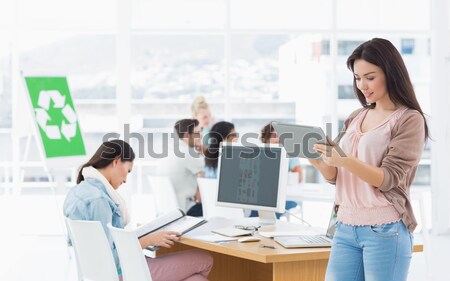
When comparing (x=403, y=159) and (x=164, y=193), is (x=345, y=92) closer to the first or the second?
(x=164, y=193)

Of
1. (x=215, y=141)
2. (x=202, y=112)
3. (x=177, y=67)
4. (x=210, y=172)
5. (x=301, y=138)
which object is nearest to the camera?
(x=301, y=138)

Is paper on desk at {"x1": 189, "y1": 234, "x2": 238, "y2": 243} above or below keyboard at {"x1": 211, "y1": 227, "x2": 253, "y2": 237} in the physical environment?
below

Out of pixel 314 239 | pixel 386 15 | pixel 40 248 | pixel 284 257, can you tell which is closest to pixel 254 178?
pixel 314 239

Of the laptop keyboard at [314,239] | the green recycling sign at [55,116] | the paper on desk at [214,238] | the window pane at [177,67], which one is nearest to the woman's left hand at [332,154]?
the laptop keyboard at [314,239]

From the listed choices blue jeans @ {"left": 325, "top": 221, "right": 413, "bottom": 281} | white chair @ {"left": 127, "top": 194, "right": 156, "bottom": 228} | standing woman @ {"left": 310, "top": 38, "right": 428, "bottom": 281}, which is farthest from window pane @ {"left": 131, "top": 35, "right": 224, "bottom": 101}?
blue jeans @ {"left": 325, "top": 221, "right": 413, "bottom": 281}

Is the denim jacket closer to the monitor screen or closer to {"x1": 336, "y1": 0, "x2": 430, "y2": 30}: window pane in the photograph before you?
the monitor screen

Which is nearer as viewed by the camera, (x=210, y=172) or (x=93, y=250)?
(x=93, y=250)

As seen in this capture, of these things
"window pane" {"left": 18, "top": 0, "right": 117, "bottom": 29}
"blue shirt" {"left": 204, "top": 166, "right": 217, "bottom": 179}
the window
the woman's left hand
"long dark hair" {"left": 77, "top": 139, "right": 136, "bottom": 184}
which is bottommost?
"blue shirt" {"left": 204, "top": 166, "right": 217, "bottom": 179}

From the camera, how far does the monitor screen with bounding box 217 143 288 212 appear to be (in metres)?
4.32

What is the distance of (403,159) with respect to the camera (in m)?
2.82

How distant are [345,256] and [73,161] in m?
5.14

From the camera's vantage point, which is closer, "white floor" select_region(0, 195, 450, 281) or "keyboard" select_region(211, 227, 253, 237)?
"keyboard" select_region(211, 227, 253, 237)

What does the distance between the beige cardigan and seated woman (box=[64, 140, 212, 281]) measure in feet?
4.69

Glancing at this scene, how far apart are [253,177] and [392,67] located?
5.62 ft
